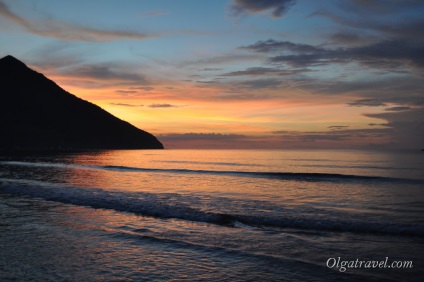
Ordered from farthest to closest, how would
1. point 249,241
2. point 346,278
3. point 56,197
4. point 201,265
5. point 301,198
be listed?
point 301,198 → point 56,197 → point 249,241 → point 201,265 → point 346,278

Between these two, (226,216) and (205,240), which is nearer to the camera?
(205,240)

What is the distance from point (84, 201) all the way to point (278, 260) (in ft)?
51.2

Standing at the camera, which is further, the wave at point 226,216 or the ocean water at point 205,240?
the wave at point 226,216

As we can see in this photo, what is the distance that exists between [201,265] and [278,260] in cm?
247

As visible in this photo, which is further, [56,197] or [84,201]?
[56,197]

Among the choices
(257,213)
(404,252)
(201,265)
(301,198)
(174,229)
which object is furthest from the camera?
Answer: (301,198)

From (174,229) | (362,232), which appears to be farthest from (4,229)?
(362,232)

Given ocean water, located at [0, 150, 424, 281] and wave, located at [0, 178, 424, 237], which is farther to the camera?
wave, located at [0, 178, 424, 237]

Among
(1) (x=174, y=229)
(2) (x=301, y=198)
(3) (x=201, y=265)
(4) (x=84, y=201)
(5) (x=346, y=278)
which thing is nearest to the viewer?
(5) (x=346, y=278)

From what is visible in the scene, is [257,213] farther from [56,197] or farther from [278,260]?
[56,197]

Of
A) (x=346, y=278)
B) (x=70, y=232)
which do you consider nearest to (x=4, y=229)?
(x=70, y=232)

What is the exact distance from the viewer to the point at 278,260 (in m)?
10.2

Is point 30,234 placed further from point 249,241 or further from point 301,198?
point 301,198

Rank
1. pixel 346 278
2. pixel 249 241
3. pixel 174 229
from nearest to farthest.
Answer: pixel 346 278, pixel 249 241, pixel 174 229
